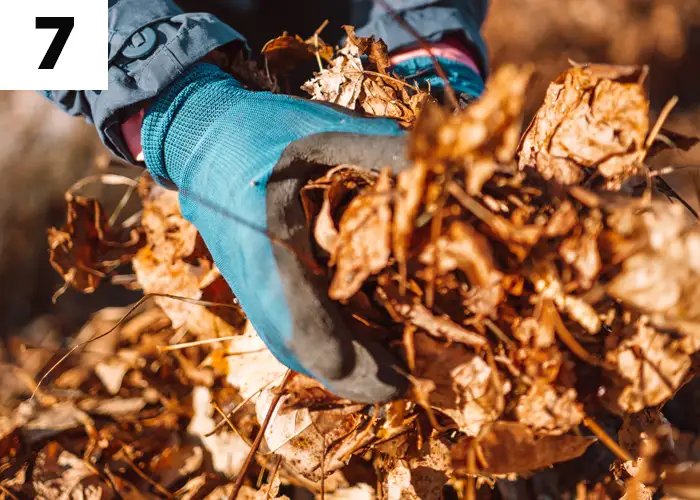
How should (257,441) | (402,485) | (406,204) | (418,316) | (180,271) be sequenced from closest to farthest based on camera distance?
(406,204) < (418,316) < (257,441) < (402,485) < (180,271)

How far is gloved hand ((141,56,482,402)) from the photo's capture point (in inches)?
32.0

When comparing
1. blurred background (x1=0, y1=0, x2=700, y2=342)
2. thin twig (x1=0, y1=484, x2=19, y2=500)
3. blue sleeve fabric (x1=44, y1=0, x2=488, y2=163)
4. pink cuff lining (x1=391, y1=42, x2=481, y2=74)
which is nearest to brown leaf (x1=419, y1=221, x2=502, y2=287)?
blue sleeve fabric (x1=44, y1=0, x2=488, y2=163)

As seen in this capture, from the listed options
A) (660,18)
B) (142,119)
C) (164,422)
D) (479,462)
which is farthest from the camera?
(660,18)

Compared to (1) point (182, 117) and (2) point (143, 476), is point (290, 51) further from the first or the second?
(2) point (143, 476)

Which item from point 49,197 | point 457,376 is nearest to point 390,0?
point 457,376

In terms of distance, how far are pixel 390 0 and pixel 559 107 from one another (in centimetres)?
83

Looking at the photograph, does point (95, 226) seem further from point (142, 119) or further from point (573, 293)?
point (573, 293)

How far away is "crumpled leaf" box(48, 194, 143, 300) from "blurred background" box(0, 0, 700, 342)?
2.61 feet

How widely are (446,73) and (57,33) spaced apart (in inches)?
40.4

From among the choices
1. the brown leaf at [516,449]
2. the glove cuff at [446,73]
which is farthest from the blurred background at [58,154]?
the brown leaf at [516,449]

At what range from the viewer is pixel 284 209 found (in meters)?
0.85

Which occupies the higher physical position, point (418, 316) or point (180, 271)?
point (418, 316)

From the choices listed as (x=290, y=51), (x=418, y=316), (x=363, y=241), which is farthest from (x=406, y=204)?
(x=290, y=51)

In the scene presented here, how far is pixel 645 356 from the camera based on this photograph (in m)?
0.83
